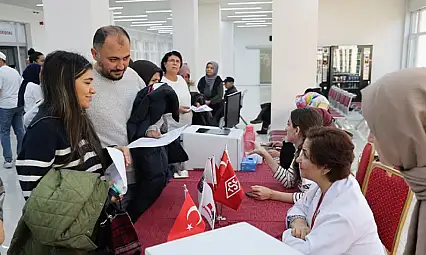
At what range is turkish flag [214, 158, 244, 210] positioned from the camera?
1.66 metres

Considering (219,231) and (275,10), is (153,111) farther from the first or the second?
(275,10)

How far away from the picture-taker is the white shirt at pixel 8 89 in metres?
5.06

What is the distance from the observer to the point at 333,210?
127cm

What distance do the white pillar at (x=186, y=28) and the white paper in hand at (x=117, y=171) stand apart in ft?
18.6

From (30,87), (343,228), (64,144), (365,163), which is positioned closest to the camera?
(343,228)

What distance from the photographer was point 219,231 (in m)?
0.97

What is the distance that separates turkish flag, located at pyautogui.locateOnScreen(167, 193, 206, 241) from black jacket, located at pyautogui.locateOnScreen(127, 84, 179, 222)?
21.1 inches

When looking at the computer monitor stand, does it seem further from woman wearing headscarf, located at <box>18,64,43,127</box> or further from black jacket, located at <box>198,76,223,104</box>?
black jacket, located at <box>198,76,223,104</box>

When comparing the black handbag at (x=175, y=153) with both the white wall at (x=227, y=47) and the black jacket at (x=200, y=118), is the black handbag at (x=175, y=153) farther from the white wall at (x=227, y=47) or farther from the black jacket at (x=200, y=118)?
the white wall at (x=227, y=47)

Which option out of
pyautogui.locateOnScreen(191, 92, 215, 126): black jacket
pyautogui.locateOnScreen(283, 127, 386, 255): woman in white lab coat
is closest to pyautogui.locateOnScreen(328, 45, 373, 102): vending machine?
pyautogui.locateOnScreen(191, 92, 215, 126): black jacket

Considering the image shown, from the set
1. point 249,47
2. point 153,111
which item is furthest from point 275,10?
point 249,47

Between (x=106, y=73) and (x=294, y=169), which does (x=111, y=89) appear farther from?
(x=294, y=169)

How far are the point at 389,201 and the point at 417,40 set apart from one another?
368 inches

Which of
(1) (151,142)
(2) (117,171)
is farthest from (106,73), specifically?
(2) (117,171)
